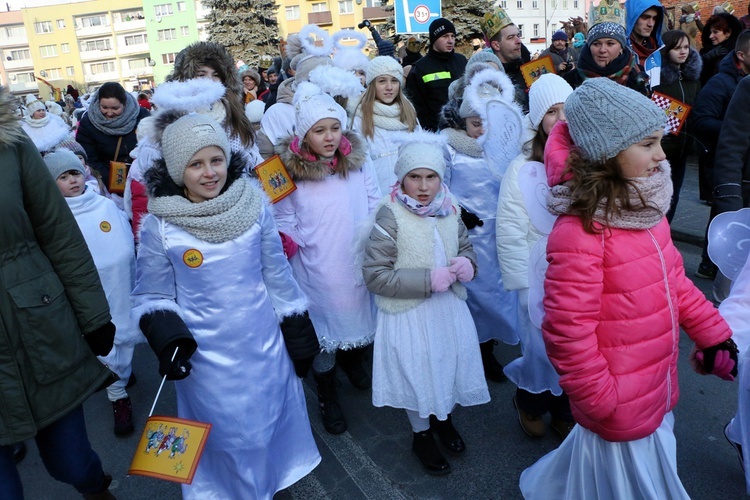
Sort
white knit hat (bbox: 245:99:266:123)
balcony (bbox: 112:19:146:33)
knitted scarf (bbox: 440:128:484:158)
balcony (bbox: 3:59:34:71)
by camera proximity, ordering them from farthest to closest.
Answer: balcony (bbox: 3:59:34:71) → balcony (bbox: 112:19:146:33) → white knit hat (bbox: 245:99:266:123) → knitted scarf (bbox: 440:128:484:158)

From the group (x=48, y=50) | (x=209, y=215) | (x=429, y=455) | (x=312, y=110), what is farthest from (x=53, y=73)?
(x=429, y=455)

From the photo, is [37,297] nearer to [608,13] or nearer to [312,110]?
[312,110]

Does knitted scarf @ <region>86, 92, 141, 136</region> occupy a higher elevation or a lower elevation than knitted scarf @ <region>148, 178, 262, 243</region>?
higher

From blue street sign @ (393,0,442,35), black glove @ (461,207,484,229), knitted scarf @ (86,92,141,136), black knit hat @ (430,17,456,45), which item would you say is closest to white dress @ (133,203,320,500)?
black glove @ (461,207,484,229)

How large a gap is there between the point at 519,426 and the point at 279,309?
162 cm

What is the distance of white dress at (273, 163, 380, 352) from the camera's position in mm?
3320

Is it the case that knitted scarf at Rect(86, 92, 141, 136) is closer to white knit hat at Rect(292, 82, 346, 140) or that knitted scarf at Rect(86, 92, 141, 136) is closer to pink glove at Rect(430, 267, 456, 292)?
white knit hat at Rect(292, 82, 346, 140)

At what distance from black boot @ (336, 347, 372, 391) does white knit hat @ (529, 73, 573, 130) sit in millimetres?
1901

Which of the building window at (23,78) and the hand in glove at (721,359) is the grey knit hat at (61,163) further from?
the building window at (23,78)

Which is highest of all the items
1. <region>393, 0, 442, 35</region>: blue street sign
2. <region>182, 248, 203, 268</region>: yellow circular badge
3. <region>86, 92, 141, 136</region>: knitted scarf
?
<region>393, 0, 442, 35</region>: blue street sign

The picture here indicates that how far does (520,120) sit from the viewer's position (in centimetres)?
341

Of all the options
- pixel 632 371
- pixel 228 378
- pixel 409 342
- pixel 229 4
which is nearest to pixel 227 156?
pixel 228 378

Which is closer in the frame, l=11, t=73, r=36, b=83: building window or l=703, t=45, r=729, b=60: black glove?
l=703, t=45, r=729, b=60: black glove

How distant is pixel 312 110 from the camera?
3225mm
